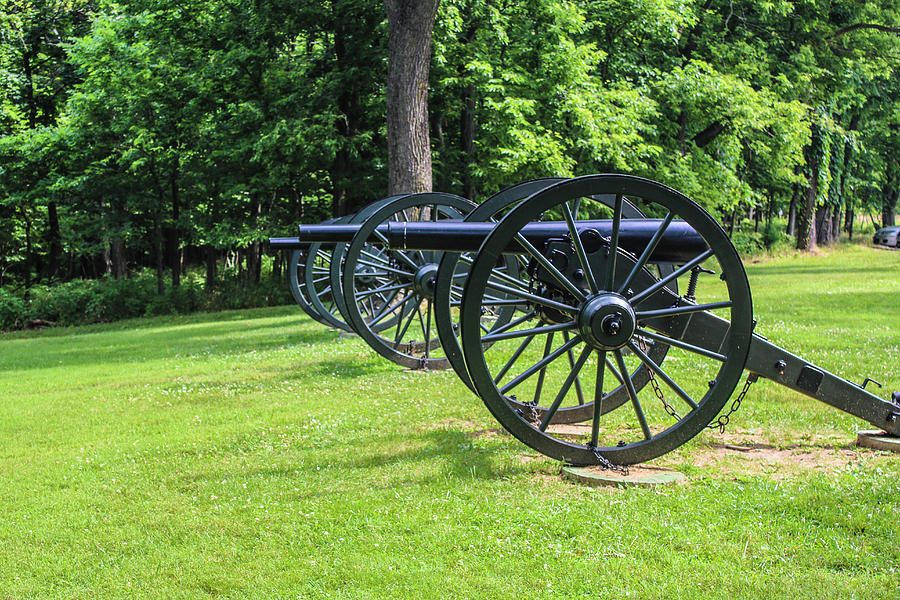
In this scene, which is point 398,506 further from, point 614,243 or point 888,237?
point 888,237

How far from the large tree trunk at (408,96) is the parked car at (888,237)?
38732 millimetres

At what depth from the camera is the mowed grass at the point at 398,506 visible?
3.94m

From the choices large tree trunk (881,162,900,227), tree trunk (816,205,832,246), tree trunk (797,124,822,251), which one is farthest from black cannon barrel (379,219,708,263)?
large tree trunk (881,162,900,227)

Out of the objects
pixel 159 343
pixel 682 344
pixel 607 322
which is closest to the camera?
pixel 607 322

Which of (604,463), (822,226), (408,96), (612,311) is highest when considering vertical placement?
(408,96)

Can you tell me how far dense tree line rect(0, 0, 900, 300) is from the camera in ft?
65.7

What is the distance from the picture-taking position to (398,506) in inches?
194

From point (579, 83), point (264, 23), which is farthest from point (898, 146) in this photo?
point (264, 23)

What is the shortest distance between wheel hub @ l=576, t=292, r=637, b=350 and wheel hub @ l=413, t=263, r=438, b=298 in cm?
396

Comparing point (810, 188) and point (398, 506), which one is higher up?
point (810, 188)

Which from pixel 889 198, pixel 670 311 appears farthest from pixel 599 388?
pixel 889 198

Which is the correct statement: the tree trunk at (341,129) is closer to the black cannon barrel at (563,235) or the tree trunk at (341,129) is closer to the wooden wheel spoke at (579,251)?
the black cannon barrel at (563,235)

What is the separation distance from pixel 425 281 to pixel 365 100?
1422 cm

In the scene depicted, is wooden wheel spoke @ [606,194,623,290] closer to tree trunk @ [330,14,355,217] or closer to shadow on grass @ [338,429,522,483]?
shadow on grass @ [338,429,522,483]
